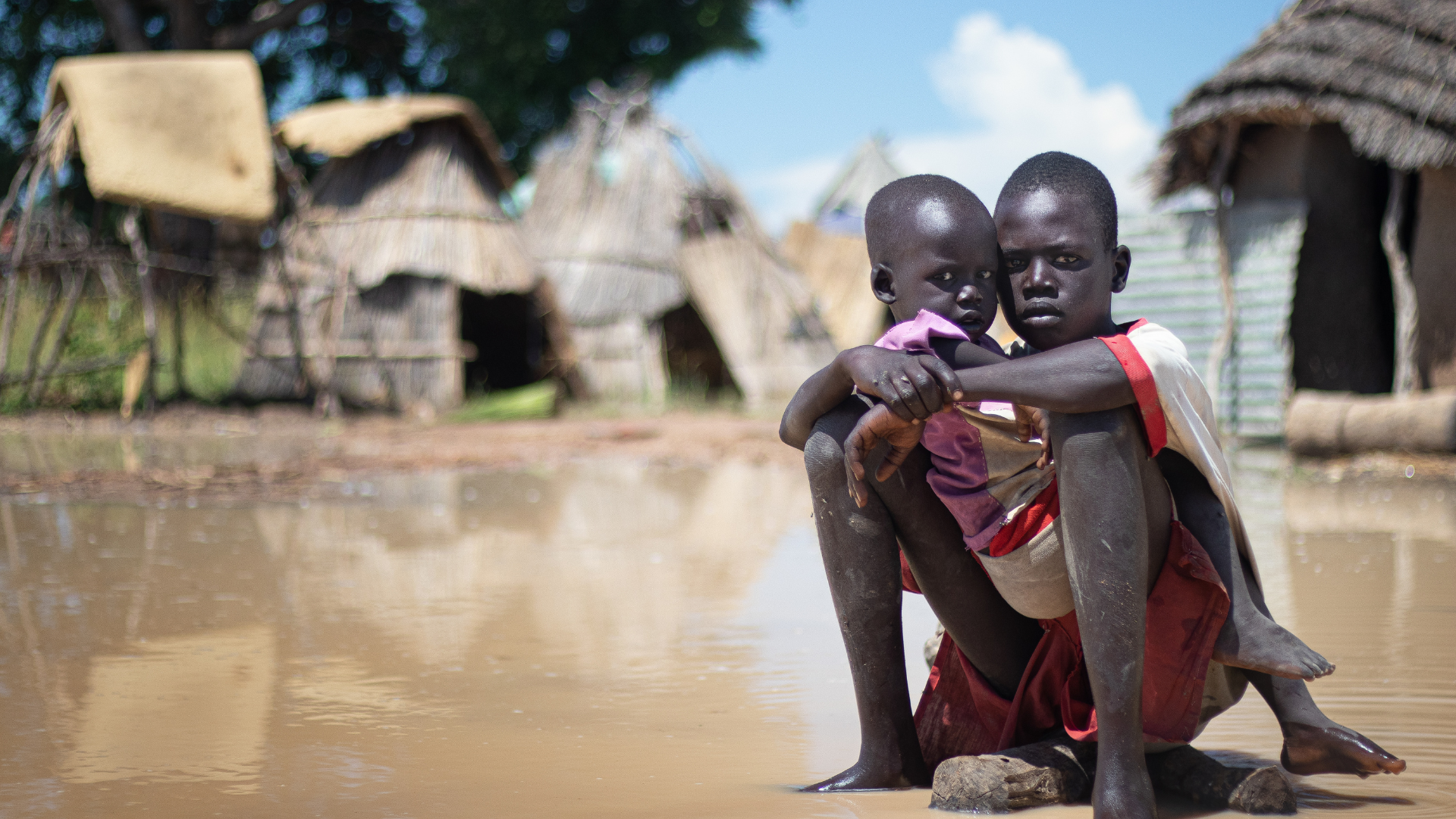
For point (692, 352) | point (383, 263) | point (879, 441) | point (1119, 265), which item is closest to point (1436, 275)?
point (1119, 265)

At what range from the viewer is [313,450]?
7.38m

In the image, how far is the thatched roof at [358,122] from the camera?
10.1 meters

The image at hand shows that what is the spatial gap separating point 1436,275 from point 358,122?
323 inches

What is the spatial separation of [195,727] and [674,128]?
10091mm

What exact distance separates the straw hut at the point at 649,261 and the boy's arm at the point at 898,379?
373 inches

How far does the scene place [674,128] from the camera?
11.6 m

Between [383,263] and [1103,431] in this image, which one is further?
[383,263]

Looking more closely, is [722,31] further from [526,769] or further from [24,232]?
[526,769]

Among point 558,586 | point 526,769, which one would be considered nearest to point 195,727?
point 526,769

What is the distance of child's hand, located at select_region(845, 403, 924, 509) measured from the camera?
1.48 metres

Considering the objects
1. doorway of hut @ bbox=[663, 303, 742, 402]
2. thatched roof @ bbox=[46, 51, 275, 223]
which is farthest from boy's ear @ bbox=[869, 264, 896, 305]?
doorway of hut @ bbox=[663, 303, 742, 402]

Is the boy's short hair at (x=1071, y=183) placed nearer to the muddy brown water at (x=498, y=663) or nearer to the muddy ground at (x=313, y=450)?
the muddy brown water at (x=498, y=663)

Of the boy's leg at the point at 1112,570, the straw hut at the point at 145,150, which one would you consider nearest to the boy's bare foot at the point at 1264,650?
the boy's leg at the point at 1112,570

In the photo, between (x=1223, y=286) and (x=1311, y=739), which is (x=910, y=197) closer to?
(x=1311, y=739)
